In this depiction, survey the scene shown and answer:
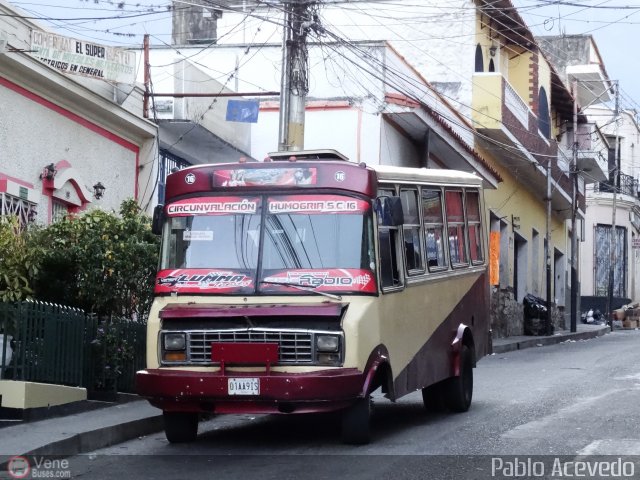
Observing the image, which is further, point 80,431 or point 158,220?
point 158,220

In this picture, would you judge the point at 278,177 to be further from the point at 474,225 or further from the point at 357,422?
the point at 474,225

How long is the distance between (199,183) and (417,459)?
3496 millimetres

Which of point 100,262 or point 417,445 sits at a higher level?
point 100,262

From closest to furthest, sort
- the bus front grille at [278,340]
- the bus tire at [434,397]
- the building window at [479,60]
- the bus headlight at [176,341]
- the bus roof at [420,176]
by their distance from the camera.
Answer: the bus front grille at [278,340]
the bus headlight at [176,341]
the bus roof at [420,176]
the bus tire at [434,397]
the building window at [479,60]

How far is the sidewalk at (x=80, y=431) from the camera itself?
9.92 metres

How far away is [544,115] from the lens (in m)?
40.1

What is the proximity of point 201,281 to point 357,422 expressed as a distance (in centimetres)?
197

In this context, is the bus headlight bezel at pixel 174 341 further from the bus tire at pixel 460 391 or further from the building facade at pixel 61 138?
the building facade at pixel 61 138

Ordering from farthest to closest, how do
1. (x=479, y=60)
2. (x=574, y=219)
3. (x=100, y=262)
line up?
1. (x=574, y=219)
2. (x=479, y=60)
3. (x=100, y=262)

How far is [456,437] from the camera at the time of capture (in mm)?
11289

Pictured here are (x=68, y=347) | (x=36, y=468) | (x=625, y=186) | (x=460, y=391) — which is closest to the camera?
(x=36, y=468)

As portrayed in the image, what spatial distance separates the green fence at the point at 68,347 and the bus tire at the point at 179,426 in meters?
1.71

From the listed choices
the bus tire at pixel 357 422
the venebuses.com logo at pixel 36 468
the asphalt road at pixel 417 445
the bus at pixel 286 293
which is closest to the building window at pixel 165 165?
the asphalt road at pixel 417 445

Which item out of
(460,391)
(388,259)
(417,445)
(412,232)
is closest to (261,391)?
(417,445)
